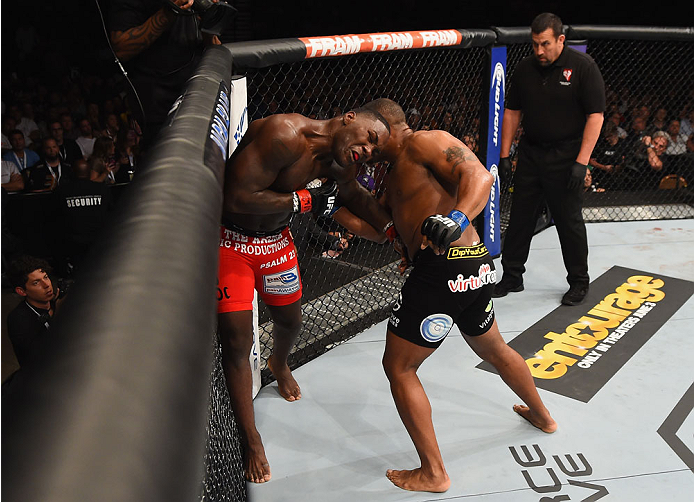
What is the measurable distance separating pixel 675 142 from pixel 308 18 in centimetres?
596

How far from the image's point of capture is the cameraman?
227cm

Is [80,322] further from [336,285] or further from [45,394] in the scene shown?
[336,285]

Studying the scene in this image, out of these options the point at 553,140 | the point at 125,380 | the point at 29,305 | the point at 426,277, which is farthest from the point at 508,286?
the point at 125,380

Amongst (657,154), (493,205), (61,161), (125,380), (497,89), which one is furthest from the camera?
(657,154)

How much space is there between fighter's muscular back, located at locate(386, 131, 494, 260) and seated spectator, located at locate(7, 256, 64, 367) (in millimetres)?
1672

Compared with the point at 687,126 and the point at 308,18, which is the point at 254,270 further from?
the point at 308,18

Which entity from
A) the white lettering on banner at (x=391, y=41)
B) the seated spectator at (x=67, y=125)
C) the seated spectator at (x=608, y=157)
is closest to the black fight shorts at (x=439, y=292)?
the white lettering on banner at (x=391, y=41)

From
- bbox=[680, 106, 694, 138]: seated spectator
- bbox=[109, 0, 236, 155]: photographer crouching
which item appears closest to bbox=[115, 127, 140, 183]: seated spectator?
bbox=[109, 0, 236, 155]: photographer crouching

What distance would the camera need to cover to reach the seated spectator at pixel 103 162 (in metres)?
4.11

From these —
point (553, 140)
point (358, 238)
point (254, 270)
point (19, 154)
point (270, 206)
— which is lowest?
point (19, 154)

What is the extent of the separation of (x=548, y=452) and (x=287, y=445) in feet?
3.12

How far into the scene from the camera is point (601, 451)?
2.32 m

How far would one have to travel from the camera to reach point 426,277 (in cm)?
207

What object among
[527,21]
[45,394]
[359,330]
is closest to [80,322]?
[45,394]
